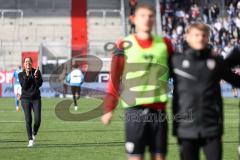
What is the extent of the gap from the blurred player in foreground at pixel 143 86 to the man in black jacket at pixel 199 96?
0.97ft

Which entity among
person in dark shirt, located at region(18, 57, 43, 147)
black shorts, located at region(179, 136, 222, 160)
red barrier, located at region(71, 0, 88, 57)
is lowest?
red barrier, located at region(71, 0, 88, 57)

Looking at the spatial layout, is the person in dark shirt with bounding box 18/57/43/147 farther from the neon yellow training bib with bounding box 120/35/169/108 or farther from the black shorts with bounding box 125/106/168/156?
the black shorts with bounding box 125/106/168/156

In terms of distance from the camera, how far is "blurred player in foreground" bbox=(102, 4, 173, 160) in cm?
765

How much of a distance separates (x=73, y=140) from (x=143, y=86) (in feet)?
29.1

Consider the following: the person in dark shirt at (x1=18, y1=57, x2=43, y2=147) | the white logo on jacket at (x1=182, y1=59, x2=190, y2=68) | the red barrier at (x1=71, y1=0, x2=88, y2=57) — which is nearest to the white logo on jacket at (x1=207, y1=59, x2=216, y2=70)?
the white logo on jacket at (x1=182, y1=59, x2=190, y2=68)

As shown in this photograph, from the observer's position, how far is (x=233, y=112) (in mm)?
26062

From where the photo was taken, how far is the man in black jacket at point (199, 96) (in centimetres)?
732

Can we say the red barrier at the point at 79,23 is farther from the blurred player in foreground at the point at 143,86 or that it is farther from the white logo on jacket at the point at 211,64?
the white logo on jacket at the point at 211,64

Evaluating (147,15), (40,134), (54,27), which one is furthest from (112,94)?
(54,27)

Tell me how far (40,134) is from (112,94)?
1043cm

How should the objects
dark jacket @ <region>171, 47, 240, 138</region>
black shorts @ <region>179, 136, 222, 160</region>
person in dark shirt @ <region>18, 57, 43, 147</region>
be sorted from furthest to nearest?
person in dark shirt @ <region>18, 57, 43, 147</region>
dark jacket @ <region>171, 47, 240, 138</region>
black shorts @ <region>179, 136, 222, 160</region>

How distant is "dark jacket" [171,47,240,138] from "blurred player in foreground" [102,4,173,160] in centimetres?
30

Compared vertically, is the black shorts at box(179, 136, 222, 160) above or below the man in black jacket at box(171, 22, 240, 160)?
below

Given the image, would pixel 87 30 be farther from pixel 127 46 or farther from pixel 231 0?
pixel 127 46
